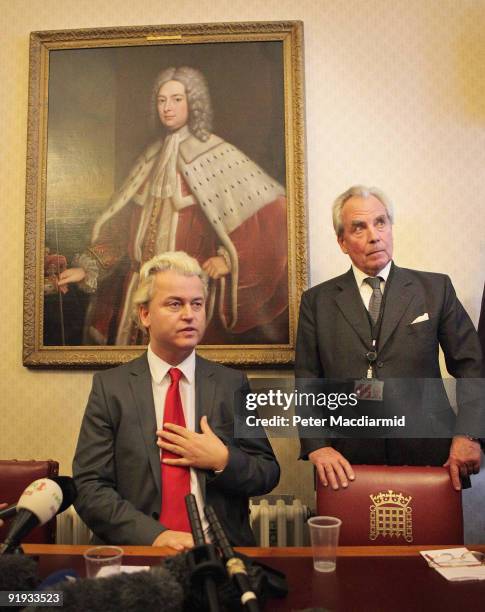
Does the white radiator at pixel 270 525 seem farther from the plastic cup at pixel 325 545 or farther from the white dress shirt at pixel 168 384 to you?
the plastic cup at pixel 325 545

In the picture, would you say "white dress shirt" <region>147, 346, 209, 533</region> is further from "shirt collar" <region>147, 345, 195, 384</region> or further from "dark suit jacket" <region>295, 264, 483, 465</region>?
"dark suit jacket" <region>295, 264, 483, 465</region>

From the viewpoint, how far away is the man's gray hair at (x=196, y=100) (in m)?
2.54

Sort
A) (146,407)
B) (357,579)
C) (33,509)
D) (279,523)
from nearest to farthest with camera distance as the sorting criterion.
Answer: (33,509) < (357,579) < (146,407) < (279,523)

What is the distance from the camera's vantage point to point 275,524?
88.4 inches

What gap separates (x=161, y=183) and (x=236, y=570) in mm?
1974

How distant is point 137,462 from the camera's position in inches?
61.6

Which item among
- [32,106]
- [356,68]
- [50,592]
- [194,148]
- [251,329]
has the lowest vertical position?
[50,592]

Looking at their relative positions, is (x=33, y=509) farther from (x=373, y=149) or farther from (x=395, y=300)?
(x=373, y=149)

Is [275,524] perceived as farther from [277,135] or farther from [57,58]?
[57,58]

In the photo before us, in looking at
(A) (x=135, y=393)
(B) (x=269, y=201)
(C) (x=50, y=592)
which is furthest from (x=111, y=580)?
(B) (x=269, y=201)

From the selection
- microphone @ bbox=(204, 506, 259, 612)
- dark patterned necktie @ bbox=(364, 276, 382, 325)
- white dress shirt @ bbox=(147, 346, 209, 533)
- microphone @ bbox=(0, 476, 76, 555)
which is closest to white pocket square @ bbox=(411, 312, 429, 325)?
dark patterned necktie @ bbox=(364, 276, 382, 325)

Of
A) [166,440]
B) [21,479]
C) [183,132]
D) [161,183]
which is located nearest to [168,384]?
[166,440]

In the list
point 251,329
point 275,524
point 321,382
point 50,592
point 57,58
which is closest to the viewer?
point 50,592

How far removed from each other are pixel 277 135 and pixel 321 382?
115 centimetres
